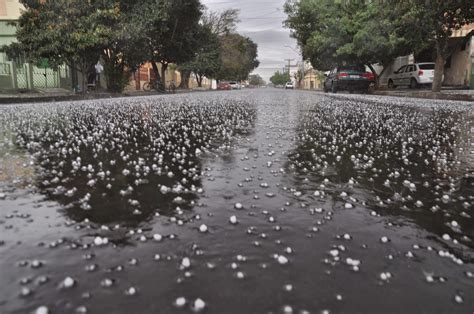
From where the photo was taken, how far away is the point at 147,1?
919 inches

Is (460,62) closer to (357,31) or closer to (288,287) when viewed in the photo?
(357,31)

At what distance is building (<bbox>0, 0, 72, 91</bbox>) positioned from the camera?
23.8m

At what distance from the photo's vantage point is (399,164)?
4.17 m

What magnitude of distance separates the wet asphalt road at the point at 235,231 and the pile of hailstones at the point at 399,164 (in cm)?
2

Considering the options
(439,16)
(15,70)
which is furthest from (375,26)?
(15,70)

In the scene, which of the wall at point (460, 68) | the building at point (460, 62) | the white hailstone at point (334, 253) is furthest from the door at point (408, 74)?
the white hailstone at point (334, 253)

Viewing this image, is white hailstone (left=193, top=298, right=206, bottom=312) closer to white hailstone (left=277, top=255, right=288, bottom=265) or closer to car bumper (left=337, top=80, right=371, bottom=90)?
white hailstone (left=277, top=255, right=288, bottom=265)

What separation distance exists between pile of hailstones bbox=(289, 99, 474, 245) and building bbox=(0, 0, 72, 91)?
21.0m

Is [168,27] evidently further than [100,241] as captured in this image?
Yes

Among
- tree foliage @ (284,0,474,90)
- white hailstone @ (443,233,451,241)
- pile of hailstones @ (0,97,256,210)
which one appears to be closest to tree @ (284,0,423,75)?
tree foliage @ (284,0,474,90)

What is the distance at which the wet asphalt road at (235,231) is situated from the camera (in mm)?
1676

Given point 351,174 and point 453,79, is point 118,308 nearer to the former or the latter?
point 351,174

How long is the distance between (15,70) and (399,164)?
82.6 feet

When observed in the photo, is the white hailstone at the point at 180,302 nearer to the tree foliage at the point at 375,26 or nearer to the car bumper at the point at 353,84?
the tree foliage at the point at 375,26
